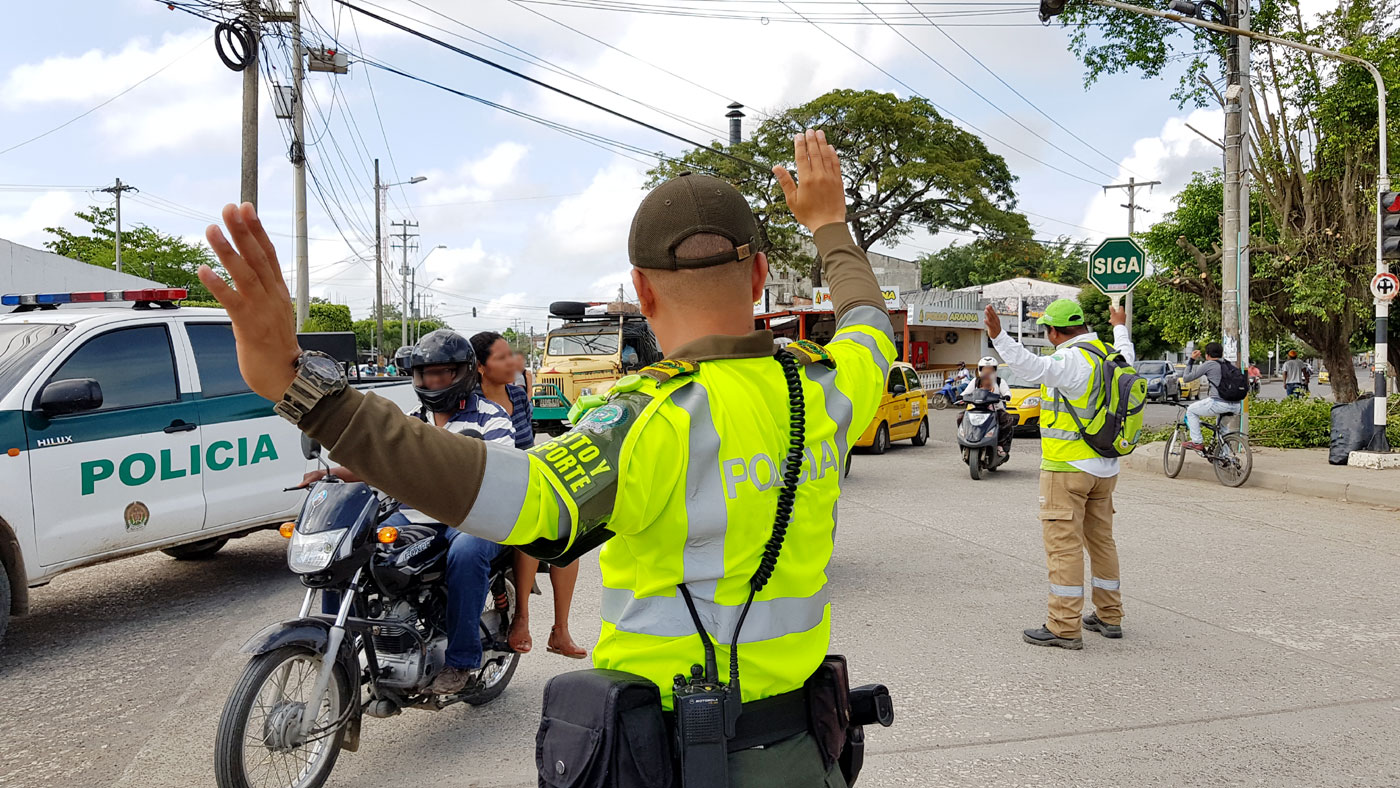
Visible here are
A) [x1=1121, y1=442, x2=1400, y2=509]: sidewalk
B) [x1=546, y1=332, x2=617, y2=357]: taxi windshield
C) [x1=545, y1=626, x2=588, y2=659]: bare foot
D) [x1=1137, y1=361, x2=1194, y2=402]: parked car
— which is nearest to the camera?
[x1=545, y1=626, x2=588, y2=659]: bare foot

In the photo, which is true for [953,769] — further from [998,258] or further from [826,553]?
[998,258]

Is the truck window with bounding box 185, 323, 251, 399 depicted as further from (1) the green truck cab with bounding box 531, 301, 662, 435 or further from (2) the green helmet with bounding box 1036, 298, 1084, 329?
(1) the green truck cab with bounding box 531, 301, 662, 435

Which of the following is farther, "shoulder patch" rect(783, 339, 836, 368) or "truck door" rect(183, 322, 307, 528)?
"truck door" rect(183, 322, 307, 528)

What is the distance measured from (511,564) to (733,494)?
3137 millimetres

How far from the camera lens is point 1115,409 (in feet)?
19.1

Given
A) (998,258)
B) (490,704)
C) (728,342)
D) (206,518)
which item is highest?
(998,258)

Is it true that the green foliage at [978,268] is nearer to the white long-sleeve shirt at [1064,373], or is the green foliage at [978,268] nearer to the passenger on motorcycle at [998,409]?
the passenger on motorcycle at [998,409]

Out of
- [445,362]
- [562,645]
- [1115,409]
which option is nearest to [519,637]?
[562,645]

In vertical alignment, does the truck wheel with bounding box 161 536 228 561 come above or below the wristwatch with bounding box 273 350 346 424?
below

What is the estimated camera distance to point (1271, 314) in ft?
60.6

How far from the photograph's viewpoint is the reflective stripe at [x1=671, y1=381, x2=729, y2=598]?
1530mm

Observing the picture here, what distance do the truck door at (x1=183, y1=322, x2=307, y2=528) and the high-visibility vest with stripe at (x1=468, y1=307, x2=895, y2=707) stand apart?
571cm

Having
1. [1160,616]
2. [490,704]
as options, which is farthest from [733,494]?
[1160,616]

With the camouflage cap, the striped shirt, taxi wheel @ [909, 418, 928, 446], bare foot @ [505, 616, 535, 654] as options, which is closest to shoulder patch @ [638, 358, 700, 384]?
the camouflage cap
